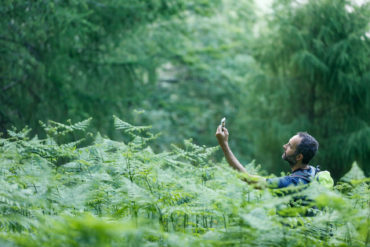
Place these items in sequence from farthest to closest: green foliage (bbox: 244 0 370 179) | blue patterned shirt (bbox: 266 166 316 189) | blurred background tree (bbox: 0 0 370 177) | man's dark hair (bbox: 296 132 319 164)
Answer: green foliage (bbox: 244 0 370 179) → blurred background tree (bbox: 0 0 370 177) → man's dark hair (bbox: 296 132 319 164) → blue patterned shirt (bbox: 266 166 316 189)

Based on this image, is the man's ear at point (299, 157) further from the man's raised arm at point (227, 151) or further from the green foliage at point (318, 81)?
the green foliage at point (318, 81)

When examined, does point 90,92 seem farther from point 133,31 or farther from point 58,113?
point 133,31

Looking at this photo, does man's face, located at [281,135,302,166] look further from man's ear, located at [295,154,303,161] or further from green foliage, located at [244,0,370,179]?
green foliage, located at [244,0,370,179]

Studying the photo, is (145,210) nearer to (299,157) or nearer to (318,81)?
(299,157)

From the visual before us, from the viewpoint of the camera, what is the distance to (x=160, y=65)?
586 inches

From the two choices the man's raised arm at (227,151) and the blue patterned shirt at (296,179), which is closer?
the blue patterned shirt at (296,179)

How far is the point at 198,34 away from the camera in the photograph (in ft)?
73.3

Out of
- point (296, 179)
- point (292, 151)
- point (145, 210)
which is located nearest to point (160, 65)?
point (292, 151)

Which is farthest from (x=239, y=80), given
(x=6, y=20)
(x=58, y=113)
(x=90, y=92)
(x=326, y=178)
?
(x=326, y=178)

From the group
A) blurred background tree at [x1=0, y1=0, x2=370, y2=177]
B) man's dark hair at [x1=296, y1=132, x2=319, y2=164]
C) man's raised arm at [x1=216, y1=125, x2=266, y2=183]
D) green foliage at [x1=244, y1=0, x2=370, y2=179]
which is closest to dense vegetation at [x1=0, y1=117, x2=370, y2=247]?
man's raised arm at [x1=216, y1=125, x2=266, y2=183]

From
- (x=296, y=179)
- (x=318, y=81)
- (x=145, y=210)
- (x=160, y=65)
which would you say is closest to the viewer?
(x=145, y=210)

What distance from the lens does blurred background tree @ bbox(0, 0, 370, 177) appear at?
10695mm

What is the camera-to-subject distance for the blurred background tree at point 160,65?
10695 millimetres

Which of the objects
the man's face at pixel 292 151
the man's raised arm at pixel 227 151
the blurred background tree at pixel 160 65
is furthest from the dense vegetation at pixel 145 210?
the blurred background tree at pixel 160 65
